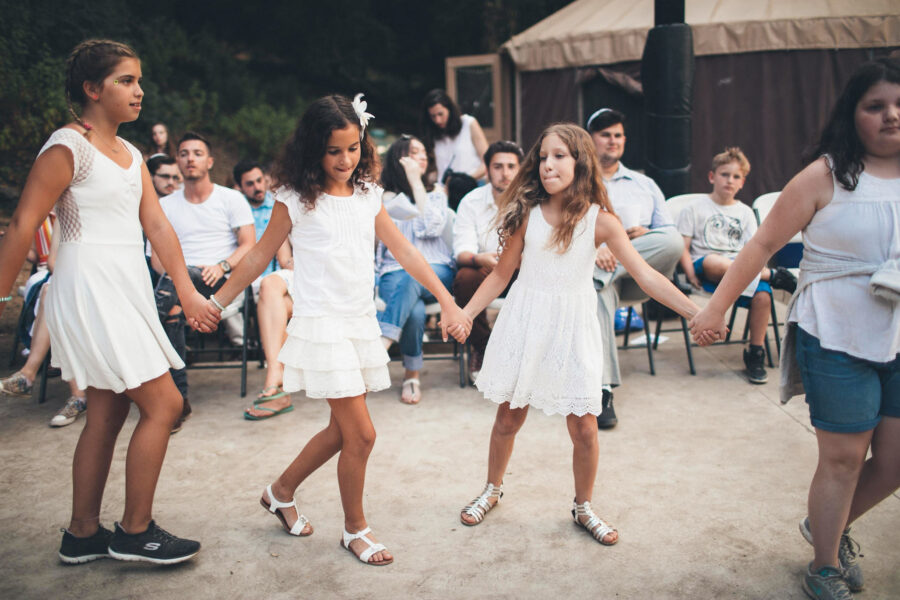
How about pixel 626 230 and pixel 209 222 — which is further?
pixel 209 222

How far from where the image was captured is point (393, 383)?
4.84 m

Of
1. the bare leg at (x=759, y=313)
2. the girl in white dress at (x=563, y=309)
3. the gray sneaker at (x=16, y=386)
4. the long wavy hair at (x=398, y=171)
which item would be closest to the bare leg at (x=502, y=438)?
the girl in white dress at (x=563, y=309)

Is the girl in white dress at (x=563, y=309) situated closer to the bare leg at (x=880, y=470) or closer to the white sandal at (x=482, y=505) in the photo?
the white sandal at (x=482, y=505)

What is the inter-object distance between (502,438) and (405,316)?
1.78 m

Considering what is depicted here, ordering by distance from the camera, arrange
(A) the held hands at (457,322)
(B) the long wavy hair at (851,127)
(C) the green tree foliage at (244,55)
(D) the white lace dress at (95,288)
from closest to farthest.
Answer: (B) the long wavy hair at (851,127), (D) the white lace dress at (95,288), (A) the held hands at (457,322), (C) the green tree foliage at (244,55)

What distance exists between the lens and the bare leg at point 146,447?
250 centimetres

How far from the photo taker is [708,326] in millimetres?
2623

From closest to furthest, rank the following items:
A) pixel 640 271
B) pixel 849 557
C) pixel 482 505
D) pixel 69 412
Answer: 1. pixel 849 557
2. pixel 640 271
3. pixel 482 505
4. pixel 69 412

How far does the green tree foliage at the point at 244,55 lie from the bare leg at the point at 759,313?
8.73 meters

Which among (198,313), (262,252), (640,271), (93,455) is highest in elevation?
(262,252)

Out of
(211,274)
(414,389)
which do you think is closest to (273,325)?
(211,274)

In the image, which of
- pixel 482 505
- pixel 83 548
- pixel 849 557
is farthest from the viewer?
pixel 482 505

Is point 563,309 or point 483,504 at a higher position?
point 563,309

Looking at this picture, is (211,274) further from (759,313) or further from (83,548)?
(759,313)
